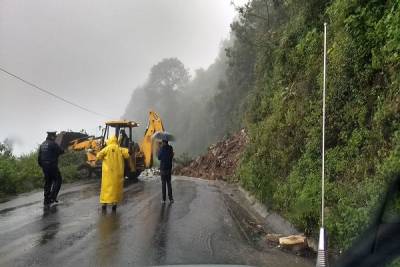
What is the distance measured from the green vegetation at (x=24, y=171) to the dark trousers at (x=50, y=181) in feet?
9.54

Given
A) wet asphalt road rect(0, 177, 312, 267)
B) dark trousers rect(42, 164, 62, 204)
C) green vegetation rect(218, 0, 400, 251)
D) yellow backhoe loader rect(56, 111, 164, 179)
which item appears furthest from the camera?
yellow backhoe loader rect(56, 111, 164, 179)

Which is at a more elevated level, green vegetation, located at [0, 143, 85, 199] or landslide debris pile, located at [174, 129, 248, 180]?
landslide debris pile, located at [174, 129, 248, 180]

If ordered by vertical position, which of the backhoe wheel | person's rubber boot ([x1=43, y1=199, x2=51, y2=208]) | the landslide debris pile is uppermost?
the landslide debris pile

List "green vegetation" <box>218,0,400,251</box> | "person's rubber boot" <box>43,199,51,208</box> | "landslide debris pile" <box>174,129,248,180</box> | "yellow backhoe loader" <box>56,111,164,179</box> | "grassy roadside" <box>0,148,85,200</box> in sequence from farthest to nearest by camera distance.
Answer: "landslide debris pile" <box>174,129,248,180</box>
"yellow backhoe loader" <box>56,111,164,179</box>
"grassy roadside" <box>0,148,85,200</box>
"person's rubber boot" <box>43,199,51,208</box>
"green vegetation" <box>218,0,400,251</box>

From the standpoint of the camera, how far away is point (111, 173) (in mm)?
14406

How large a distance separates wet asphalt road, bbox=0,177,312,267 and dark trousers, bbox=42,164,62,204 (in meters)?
0.34

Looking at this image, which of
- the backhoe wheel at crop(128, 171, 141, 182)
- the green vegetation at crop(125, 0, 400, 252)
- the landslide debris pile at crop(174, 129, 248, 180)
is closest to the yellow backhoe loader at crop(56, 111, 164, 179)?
the backhoe wheel at crop(128, 171, 141, 182)

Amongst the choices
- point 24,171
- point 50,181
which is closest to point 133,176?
point 24,171

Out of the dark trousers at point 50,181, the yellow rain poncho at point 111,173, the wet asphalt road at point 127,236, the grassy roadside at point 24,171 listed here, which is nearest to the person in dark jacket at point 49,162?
the dark trousers at point 50,181

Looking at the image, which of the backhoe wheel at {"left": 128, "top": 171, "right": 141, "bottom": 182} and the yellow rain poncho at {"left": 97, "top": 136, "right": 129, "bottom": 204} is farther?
the backhoe wheel at {"left": 128, "top": 171, "right": 141, "bottom": 182}

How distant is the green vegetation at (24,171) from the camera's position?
754 inches

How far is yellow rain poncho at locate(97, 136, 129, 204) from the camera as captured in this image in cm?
1430

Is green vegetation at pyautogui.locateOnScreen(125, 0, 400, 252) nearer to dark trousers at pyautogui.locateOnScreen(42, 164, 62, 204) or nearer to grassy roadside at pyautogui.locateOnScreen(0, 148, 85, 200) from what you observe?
dark trousers at pyautogui.locateOnScreen(42, 164, 62, 204)

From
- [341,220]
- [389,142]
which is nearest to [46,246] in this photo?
[341,220]
